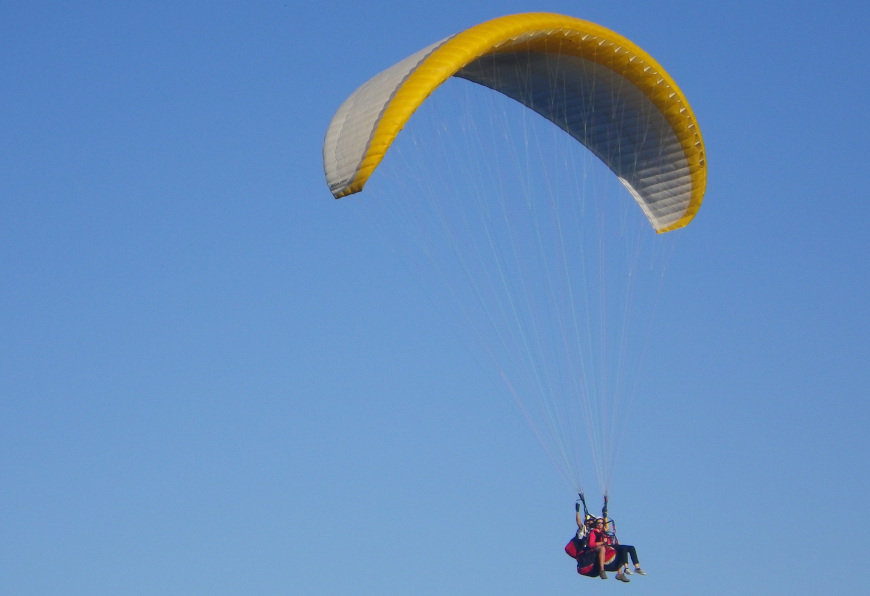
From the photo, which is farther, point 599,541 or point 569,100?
point 569,100

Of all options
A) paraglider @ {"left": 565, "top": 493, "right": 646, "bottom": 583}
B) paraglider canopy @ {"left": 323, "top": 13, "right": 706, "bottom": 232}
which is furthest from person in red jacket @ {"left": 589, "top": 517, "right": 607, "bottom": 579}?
paraglider canopy @ {"left": 323, "top": 13, "right": 706, "bottom": 232}

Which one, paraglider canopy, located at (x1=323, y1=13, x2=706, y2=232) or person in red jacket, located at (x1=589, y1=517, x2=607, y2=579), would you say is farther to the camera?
person in red jacket, located at (x1=589, y1=517, x2=607, y2=579)

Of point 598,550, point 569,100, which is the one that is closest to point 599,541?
point 598,550

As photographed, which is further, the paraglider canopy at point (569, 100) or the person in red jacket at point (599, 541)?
the person in red jacket at point (599, 541)

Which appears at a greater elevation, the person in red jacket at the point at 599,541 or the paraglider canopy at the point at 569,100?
the paraglider canopy at the point at 569,100

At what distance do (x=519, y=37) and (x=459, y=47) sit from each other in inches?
42.2

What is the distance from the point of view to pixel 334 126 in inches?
820

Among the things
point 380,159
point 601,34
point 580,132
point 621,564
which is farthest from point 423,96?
point 621,564

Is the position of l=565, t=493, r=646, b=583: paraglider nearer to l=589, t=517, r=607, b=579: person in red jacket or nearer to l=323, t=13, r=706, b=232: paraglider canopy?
l=589, t=517, r=607, b=579: person in red jacket

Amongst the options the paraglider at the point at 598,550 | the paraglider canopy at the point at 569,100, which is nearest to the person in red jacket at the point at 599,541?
the paraglider at the point at 598,550

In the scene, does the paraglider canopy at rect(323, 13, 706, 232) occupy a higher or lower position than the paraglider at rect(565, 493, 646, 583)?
higher

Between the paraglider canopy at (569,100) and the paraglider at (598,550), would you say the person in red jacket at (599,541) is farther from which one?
the paraglider canopy at (569,100)

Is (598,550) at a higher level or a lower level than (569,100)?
lower

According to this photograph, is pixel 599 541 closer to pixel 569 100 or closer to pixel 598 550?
pixel 598 550
